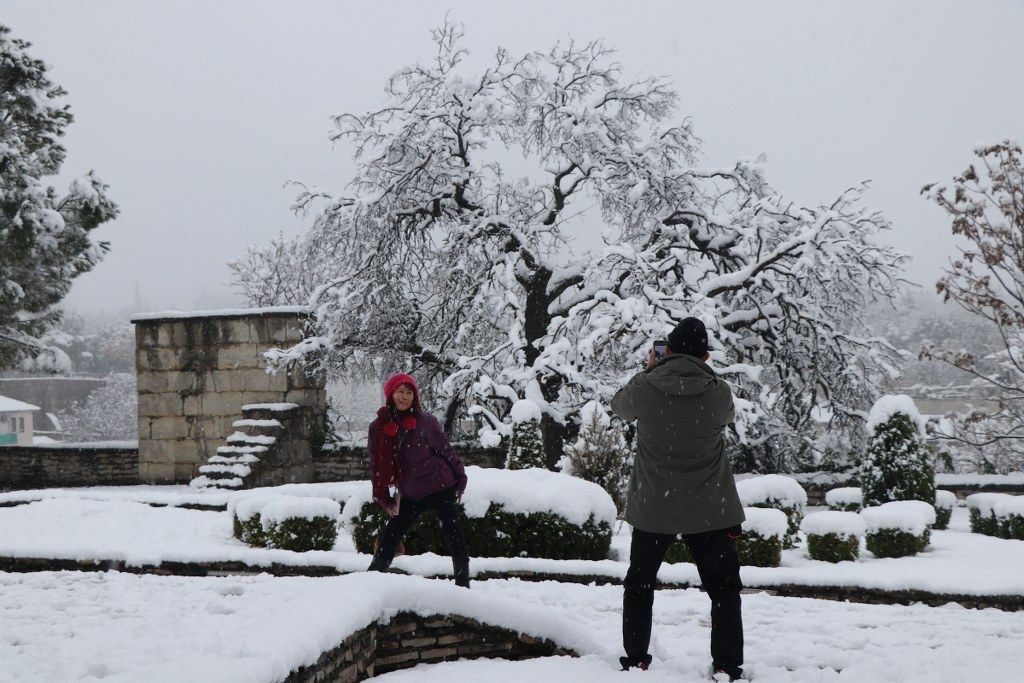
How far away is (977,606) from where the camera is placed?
6004 millimetres

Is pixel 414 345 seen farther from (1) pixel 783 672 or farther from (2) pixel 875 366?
(1) pixel 783 672

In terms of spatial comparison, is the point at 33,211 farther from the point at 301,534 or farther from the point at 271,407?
the point at 301,534

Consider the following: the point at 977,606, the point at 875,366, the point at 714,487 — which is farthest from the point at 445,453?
the point at 875,366

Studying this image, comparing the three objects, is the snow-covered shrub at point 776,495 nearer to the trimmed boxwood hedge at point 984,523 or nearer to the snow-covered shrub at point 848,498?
the snow-covered shrub at point 848,498

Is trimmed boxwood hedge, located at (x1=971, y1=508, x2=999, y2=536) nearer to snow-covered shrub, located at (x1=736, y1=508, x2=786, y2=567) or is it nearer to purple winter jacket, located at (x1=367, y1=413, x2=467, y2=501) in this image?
snow-covered shrub, located at (x1=736, y1=508, x2=786, y2=567)

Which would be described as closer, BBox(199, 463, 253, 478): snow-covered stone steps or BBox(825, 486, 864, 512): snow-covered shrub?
BBox(825, 486, 864, 512): snow-covered shrub

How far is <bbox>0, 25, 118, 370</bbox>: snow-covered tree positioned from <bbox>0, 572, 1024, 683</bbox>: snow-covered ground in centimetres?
1028

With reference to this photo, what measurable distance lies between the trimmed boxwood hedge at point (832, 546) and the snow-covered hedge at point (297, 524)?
4473mm

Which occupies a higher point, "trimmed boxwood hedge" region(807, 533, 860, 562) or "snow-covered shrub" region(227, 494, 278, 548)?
"snow-covered shrub" region(227, 494, 278, 548)

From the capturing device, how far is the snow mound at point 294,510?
7.77 meters

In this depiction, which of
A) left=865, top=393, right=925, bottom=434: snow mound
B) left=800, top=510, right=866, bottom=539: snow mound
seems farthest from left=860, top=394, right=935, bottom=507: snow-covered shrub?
left=800, top=510, right=866, bottom=539: snow mound

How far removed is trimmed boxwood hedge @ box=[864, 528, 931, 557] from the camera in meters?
8.07

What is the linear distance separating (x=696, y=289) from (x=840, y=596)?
28.5ft

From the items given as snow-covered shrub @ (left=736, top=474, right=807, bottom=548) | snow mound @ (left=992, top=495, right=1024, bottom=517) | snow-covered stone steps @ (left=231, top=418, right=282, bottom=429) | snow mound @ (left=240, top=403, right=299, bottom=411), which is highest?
snow mound @ (left=240, top=403, right=299, bottom=411)
